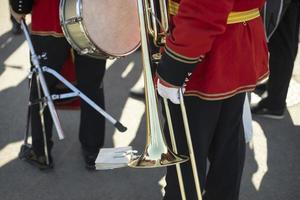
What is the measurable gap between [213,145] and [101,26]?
77 cm

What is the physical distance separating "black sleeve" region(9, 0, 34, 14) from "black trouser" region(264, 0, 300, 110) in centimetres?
170

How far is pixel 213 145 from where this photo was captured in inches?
77.9

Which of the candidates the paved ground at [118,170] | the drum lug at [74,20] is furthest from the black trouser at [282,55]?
the drum lug at [74,20]

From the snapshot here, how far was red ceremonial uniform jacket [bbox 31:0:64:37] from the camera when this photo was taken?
7.52ft

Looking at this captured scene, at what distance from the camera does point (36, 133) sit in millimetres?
2723

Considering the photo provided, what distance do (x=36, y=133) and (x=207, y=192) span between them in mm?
1147

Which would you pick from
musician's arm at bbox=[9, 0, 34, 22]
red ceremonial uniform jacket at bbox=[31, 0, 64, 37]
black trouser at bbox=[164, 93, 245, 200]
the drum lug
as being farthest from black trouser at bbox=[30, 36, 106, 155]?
black trouser at bbox=[164, 93, 245, 200]

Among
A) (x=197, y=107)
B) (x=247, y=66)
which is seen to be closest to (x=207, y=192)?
(x=197, y=107)

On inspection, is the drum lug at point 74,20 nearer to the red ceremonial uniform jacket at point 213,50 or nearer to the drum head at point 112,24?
the drum head at point 112,24

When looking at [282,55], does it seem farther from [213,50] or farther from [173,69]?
[173,69]

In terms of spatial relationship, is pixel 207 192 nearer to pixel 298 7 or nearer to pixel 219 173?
pixel 219 173

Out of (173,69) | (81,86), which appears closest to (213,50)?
(173,69)

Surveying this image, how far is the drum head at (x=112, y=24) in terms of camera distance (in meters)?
2.13

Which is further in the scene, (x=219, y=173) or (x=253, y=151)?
(x=253, y=151)
